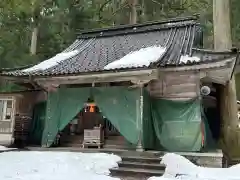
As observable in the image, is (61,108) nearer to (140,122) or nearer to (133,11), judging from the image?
(140,122)

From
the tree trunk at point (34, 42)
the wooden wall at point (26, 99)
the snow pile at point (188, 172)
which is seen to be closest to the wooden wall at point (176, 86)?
the snow pile at point (188, 172)

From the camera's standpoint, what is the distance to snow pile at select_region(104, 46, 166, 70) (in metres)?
9.97

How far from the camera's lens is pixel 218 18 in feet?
38.4

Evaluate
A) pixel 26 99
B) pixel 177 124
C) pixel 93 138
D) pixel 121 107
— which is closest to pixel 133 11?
pixel 26 99

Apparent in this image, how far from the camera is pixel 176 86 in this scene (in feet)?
34.1

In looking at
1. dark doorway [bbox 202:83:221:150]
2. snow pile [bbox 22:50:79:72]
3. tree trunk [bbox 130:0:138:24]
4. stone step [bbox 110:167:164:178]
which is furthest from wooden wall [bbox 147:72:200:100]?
tree trunk [bbox 130:0:138:24]

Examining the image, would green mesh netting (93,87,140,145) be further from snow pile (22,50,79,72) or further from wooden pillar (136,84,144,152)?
snow pile (22,50,79,72)

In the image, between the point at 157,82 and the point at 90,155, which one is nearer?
the point at 90,155

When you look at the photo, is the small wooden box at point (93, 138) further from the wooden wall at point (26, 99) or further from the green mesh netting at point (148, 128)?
the wooden wall at point (26, 99)

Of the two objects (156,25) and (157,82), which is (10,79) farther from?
(156,25)

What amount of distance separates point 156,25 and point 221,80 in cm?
517

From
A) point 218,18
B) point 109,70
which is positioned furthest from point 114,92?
point 218,18

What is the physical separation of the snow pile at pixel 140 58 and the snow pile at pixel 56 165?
3.23 m

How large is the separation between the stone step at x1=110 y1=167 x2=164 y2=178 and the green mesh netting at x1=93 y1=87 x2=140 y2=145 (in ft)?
7.21
